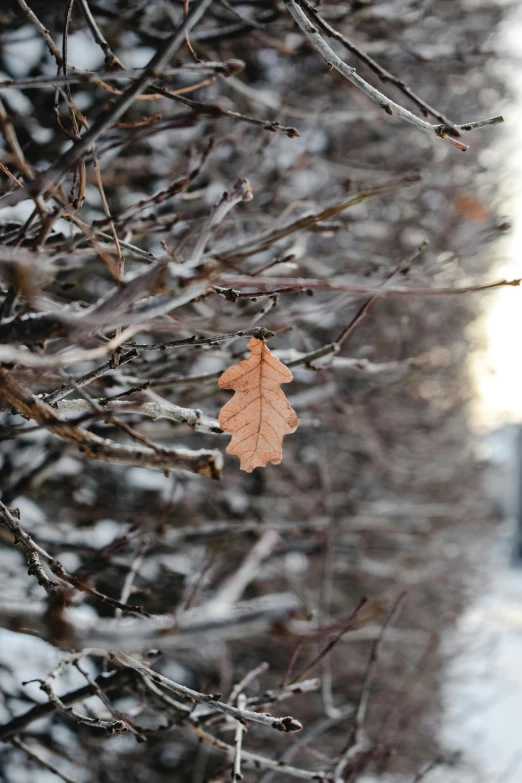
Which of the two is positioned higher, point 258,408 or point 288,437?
point 288,437

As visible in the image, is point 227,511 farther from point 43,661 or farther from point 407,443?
point 407,443

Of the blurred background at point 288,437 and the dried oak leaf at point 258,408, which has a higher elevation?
the blurred background at point 288,437

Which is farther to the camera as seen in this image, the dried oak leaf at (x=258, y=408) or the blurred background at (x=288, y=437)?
the blurred background at (x=288, y=437)

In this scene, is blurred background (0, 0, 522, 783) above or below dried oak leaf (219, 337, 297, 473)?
above

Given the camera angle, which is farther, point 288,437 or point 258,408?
point 288,437

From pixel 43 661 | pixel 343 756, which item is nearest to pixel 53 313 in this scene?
pixel 343 756

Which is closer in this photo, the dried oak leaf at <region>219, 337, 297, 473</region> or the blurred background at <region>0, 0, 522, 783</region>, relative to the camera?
the dried oak leaf at <region>219, 337, 297, 473</region>
